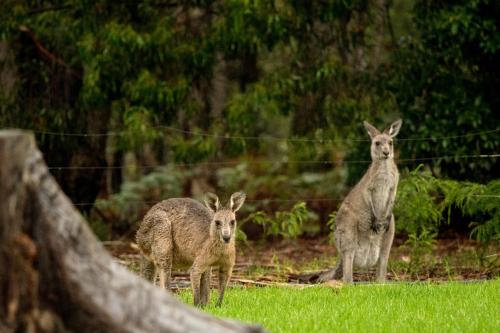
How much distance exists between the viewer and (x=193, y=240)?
10.4 m

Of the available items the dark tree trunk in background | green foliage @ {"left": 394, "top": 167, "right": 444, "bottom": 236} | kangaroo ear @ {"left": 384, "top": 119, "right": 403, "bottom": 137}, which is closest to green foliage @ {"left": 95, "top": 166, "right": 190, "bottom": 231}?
the dark tree trunk in background

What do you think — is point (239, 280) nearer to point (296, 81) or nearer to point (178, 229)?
point (178, 229)

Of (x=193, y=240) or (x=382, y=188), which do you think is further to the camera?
(x=382, y=188)

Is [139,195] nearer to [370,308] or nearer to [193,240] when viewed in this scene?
[193,240]

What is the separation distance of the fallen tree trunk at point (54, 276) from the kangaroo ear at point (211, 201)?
5.54 meters

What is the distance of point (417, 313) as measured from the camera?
9094 mm

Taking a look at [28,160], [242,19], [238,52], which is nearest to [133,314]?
[28,160]

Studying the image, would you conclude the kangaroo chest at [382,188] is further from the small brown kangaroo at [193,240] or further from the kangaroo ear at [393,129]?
the small brown kangaroo at [193,240]

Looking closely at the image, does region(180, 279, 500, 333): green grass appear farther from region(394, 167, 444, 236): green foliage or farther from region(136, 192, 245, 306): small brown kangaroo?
region(394, 167, 444, 236): green foliage

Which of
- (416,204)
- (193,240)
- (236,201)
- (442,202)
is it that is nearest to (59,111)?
(416,204)

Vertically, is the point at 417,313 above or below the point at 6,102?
below

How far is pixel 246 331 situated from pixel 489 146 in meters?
12.5

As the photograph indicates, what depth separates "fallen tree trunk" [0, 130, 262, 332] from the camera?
4434 millimetres

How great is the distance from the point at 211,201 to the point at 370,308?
1.97 meters
